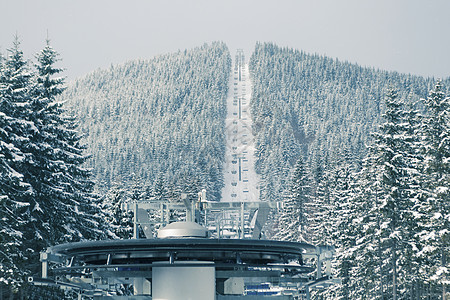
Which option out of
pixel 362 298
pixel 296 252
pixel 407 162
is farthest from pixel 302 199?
pixel 296 252

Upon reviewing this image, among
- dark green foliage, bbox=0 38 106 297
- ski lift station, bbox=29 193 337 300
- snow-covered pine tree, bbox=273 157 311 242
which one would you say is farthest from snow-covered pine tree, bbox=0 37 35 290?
snow-covered pine tree, bbox=273 157 311 242

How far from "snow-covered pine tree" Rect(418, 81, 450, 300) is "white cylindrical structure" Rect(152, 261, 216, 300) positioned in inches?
1050

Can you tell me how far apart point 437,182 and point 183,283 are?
28.8m

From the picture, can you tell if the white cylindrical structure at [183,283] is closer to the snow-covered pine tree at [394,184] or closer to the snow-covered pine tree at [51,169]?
the snow-covered pine tree at [51,169]

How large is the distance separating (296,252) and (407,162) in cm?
3208

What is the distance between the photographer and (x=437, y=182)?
4231cm

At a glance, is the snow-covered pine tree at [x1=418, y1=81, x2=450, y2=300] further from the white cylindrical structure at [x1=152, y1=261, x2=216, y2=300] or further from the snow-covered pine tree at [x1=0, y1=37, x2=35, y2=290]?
the white cylindrical structure at [x1=152, y1=261, x2=216, y2=300]

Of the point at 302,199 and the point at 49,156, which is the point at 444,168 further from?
the point at 302,199

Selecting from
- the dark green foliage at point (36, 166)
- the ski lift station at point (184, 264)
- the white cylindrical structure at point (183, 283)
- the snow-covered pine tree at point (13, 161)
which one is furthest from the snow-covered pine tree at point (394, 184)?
the white cylindrical structure at point (183, 283)

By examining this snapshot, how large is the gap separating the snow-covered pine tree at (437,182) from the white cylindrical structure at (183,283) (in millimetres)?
26671

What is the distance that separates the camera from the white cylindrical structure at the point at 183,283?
16859 mm

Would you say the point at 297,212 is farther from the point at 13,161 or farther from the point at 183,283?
the point at 183,283

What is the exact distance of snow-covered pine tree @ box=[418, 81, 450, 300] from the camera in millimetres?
41188

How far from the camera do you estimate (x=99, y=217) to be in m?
39.7
